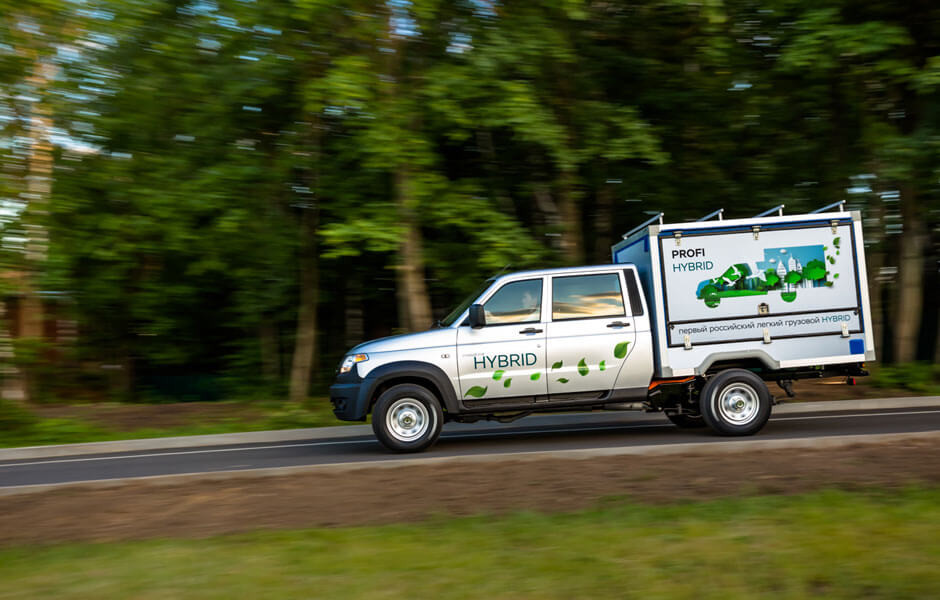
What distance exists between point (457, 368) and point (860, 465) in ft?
14.0

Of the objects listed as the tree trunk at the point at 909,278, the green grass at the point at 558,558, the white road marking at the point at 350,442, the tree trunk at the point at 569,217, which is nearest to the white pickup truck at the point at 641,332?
the white road marking at the point at 350,442

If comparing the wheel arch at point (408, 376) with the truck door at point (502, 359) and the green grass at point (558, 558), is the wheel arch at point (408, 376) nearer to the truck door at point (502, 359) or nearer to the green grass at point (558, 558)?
the truck door at point (502, 359)

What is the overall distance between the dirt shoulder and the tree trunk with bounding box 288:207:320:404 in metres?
8.73

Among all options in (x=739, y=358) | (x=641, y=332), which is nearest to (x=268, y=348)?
(x=641, y=332)

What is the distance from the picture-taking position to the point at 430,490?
7371mm

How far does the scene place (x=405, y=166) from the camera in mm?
14086

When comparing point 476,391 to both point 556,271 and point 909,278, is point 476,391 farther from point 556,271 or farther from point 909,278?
point 909,278

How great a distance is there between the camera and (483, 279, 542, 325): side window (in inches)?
386

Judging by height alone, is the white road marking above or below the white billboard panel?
below

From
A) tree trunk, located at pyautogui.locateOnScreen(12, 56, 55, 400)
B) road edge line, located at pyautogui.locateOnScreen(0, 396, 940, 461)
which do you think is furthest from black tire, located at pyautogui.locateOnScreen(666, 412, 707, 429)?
tree trunk, located at pyautogui.locateOnScreen(12, 56, 55, 400)

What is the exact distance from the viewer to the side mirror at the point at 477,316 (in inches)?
379

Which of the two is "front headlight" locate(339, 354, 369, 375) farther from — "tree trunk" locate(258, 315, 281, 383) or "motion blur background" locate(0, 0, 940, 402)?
"tree trunk" locate(258, 315, 281, 383)

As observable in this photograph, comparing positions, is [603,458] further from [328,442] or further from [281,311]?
[281,311]

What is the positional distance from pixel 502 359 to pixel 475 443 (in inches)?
63.8
